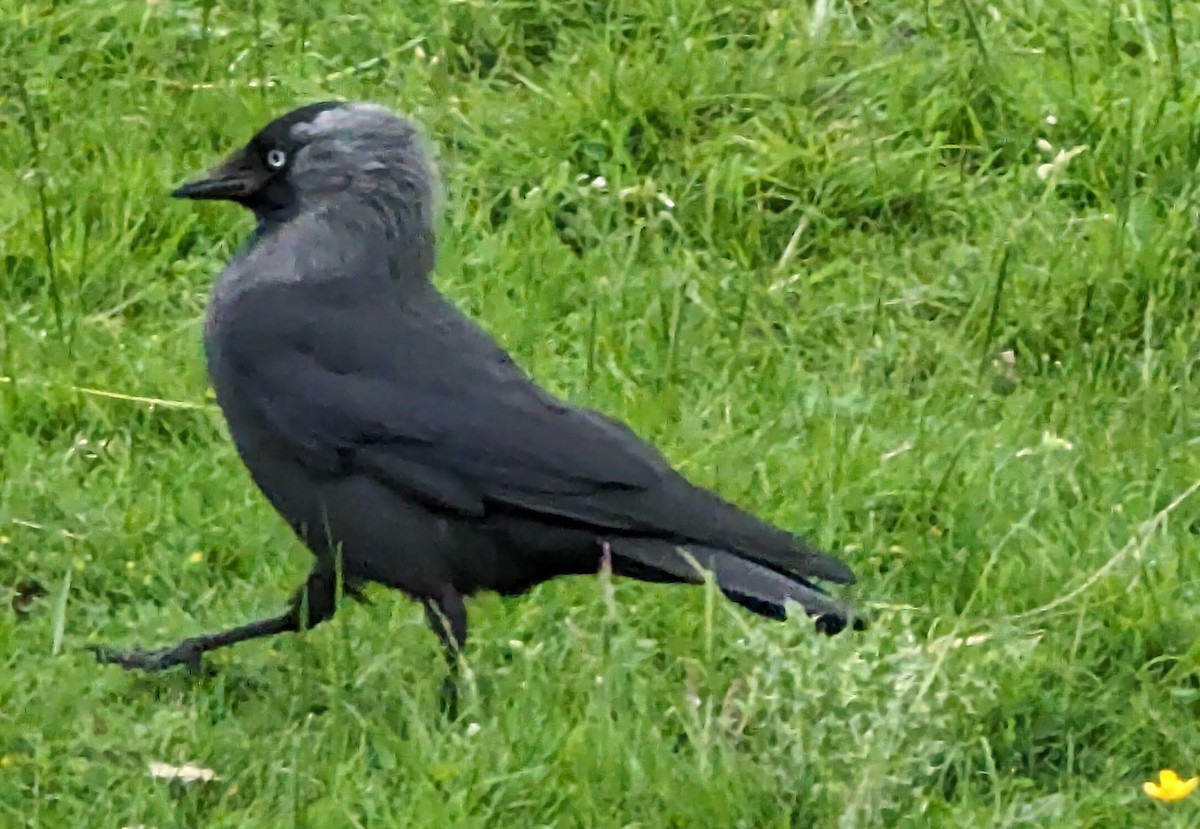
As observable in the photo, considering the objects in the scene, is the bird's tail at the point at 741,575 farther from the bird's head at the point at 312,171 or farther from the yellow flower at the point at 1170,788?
the bird's head at the point at 312,171

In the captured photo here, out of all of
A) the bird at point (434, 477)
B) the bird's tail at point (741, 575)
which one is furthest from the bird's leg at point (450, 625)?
the bird's tail at point (741, 575)

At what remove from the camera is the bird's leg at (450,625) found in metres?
3.86

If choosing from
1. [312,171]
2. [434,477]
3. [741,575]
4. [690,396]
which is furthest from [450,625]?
[690,396]

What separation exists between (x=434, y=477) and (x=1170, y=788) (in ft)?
Result: 4.37

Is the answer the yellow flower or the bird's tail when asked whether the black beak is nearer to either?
the bird's tail

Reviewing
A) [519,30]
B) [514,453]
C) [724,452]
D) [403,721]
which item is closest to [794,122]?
[519,30]

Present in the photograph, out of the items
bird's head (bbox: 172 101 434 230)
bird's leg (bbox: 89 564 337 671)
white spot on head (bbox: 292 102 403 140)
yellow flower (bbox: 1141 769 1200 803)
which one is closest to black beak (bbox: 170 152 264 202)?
bird's head (bbox: 172 101 434 230)

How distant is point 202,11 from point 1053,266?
2.45 m

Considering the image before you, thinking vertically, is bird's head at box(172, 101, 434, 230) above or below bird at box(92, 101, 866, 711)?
above

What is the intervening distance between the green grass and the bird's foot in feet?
0.13

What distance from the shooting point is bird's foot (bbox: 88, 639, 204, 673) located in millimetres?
3943

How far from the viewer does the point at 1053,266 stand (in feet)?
17.5

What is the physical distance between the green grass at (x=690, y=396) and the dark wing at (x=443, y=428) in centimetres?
19

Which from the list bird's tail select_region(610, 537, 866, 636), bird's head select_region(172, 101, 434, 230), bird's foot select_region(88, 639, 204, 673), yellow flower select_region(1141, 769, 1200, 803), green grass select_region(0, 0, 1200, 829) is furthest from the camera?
bird's head select_region(172, 101, 434, 230)
